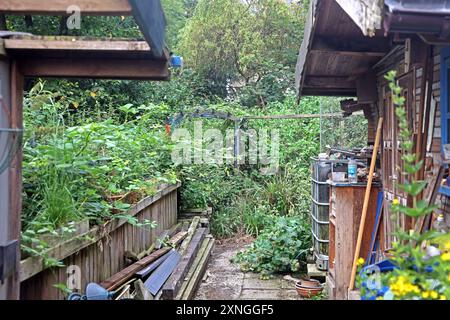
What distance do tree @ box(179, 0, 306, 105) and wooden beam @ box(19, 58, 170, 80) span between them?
981 centimetres

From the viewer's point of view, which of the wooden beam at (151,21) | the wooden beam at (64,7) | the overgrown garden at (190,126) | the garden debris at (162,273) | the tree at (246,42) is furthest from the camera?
the tree at (246,42)

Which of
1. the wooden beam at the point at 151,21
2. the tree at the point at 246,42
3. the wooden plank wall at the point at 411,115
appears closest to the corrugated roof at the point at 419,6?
the wooden plank wall at the point at 411,115

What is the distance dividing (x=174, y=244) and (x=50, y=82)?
15.3 ft

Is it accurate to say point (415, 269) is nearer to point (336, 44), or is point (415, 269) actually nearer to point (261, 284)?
point (336, 44)

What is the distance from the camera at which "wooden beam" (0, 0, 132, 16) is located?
89.1 inches

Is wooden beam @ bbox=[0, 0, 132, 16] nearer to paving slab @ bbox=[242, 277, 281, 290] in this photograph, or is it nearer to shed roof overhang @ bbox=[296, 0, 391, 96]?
shed roof overhang @ bbox=[296, 0, 391, 96]

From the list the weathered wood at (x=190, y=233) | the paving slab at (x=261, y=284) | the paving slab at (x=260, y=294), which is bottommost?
the paving slab at (x=261, y=284)

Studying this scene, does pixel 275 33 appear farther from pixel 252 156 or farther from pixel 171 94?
pixel 252 156

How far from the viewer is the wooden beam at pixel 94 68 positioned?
8.90 ft

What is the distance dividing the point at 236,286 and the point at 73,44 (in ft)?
14.4

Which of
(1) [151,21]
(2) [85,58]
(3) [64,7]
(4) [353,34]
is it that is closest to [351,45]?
(4) [353,34]

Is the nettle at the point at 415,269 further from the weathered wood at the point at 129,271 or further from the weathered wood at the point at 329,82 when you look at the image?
the weathered wood at the point at 329,82

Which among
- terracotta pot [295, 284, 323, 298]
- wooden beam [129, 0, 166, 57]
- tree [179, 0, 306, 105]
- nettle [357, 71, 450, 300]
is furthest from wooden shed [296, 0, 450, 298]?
tree [179, 0, 306, 105]

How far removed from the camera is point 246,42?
12.5 metres
